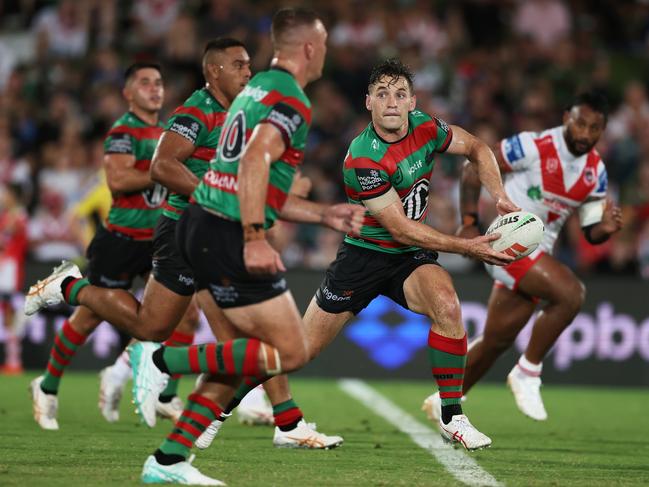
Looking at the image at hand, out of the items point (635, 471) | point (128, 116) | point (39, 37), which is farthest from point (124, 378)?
point (39, 37)

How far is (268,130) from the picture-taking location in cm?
573

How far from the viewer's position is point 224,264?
5855 mm

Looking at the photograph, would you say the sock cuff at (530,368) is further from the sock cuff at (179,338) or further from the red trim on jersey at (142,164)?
the red trim on jersey at (142,164)

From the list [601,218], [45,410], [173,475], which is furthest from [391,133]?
[45,410]

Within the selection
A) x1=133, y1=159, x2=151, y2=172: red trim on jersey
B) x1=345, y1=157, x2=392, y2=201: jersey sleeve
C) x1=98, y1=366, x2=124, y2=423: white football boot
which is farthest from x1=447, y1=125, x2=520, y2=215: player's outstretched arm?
x1=98, y1=366, x2=124, y2=423: white football boot

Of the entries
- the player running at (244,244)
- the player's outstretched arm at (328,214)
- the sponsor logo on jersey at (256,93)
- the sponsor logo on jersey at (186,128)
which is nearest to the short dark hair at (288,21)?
the player running at (244,244)

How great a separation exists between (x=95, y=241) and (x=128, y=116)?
103 centimetres

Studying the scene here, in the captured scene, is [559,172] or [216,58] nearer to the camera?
[216,58]

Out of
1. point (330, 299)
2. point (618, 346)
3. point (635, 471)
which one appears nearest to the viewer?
point (635, 471)

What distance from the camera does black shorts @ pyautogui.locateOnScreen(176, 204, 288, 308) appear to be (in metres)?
5.84

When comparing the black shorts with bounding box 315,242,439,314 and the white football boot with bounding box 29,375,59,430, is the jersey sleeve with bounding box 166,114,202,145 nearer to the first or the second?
the black shorts with bounding box 315,242,439,314

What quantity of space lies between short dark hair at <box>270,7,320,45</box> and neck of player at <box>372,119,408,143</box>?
1578mm

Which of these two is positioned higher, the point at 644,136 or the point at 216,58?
the point at 216,58

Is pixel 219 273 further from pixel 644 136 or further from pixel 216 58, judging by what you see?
pixel 644 136
